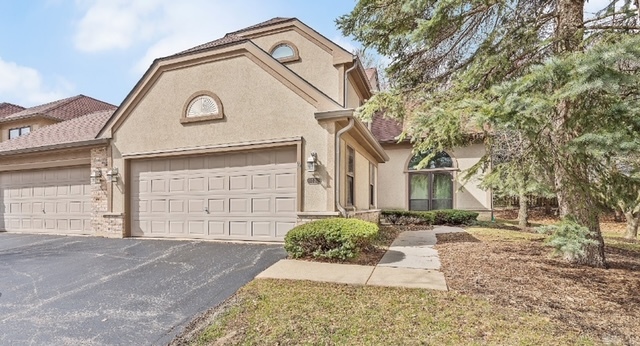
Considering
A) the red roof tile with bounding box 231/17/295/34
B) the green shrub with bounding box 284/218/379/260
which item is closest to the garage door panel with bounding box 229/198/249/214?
the green shrub with bounding box 284/218/379/260

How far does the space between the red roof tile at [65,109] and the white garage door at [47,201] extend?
426 inches

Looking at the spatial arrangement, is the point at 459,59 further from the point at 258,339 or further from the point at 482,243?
the point at 258,339

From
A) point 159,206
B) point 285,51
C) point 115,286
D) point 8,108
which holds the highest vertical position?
point 8,108

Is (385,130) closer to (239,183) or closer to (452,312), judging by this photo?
(239,183)

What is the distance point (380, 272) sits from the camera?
575 centimetres

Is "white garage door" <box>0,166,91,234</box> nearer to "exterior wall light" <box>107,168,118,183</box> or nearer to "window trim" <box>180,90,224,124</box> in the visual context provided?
"exterior wall light" <box>107,168,118,183</box>

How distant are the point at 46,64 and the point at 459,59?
20048 mm

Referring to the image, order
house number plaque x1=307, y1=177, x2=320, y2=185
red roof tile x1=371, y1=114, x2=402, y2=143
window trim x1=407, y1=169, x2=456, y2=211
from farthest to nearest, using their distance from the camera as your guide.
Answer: red roof tile x1=371, y1=114, x2=402, y2=143 < window trim x1=407, y1=169, x2=456, y2=211 < house number plaque x1=307, y1=177, x2=320, y2=185

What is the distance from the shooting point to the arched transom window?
889 centimetres

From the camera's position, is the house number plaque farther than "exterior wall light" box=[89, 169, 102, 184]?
No

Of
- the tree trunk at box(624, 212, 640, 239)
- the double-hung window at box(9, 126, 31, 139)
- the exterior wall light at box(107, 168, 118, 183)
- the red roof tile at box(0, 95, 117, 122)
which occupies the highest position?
the red roof tile at box(0, 95, 117, 122)

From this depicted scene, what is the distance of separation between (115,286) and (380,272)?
4328mm

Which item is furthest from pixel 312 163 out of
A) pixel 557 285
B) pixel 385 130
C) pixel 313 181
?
pixel 385 130

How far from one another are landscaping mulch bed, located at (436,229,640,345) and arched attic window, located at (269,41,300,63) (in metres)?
8.73
